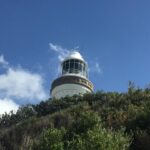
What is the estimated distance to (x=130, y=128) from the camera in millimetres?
26250

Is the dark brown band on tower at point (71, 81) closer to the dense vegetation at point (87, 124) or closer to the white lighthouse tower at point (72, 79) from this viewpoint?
the white lighthouse tower at point (72, 79)

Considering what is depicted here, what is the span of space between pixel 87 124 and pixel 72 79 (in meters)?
26.3

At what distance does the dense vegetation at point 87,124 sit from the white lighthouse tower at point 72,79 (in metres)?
10.1

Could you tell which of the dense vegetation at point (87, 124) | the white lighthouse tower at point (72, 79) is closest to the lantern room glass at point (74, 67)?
the white lighthouse tower at point (72, 79)

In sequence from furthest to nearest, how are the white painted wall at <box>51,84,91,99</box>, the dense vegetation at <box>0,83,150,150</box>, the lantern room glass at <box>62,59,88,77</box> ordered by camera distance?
1. the lantern room glass at <box>62,59,88,77</box>
2. the white painted wall at <box>51,84,91,99</box>
3. the dense vegetation at <box>0,83,150,150</box>

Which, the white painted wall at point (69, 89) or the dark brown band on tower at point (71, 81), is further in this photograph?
the white painted wall at point (69, 89)

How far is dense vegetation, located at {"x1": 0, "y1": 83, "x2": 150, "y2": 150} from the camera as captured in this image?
20.9 meters

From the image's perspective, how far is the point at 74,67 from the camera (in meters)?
51.7

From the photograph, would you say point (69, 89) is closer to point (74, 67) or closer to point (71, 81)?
point (71, 81)

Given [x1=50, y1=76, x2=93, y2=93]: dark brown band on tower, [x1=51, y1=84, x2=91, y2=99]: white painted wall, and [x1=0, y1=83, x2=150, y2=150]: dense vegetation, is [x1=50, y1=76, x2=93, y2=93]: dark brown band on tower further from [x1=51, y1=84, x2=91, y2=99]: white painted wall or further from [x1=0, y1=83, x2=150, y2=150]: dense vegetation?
[x1=0, y1=83, x2=150, y2=150]: dense vegetation

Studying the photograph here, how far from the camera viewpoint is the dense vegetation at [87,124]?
20938 millimetres

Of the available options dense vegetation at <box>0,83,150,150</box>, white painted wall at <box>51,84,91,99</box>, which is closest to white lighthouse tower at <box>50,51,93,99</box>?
white painted wall at <box>51,84,91,99</box>

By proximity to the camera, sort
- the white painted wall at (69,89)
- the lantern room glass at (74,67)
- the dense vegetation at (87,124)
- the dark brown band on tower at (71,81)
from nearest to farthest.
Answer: the dense vegetation at (87,124) → the dark brown band on tower at (71,81) → the white painted wall at (69,89) → the lantern room glass at (74,67)

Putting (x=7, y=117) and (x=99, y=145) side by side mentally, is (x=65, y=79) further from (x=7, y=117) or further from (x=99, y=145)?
(x=99, y=145)
